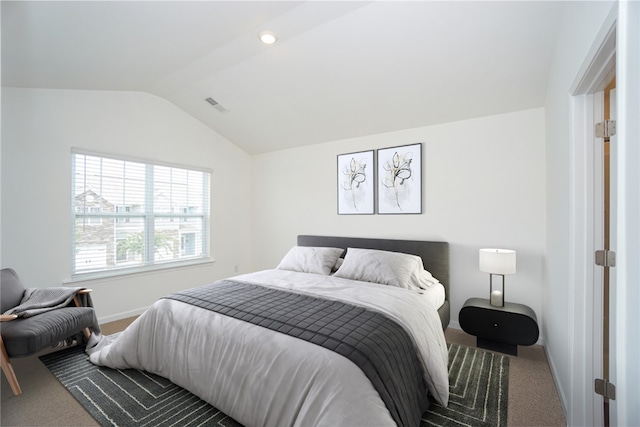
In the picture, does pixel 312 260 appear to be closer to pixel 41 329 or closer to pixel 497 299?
pixel 497 299

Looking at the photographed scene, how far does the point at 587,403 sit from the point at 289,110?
369cm

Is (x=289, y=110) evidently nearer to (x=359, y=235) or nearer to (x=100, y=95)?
(x=359, y=235)

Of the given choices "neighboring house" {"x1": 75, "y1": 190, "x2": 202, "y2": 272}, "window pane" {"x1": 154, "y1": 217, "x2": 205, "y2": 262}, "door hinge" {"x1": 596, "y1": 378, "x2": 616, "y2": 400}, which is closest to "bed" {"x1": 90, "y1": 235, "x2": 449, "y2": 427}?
"door hinge" {"x1": 596, "y1": 378, "x2": 616, "y2": 400}

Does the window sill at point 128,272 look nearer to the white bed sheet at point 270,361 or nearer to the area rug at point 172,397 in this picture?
the area rug at point 172,397

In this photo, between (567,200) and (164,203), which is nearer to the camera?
(567,200)

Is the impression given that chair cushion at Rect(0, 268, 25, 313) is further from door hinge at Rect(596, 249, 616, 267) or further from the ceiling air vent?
door hinge at Rect(596, 249, 616, 267)

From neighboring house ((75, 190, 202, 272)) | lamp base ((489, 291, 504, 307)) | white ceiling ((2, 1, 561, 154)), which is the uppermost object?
white ceiling ((2, 1, 561, 154))

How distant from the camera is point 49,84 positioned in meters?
2.98

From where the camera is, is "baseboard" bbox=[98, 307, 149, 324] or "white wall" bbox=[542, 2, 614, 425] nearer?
"white wall" bbox=[542, 2, 614, 425]

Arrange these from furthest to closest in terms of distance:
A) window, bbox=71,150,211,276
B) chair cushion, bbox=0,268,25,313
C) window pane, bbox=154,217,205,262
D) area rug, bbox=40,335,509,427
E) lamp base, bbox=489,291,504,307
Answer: window pane, bbox=154,217,205,262 < window, bbox=71,150,211,276 < lamp base, bbox=489,291,504,307 < chair cushion, bbox=0,268,25,313 < area rug, bbox=40,335,509,427

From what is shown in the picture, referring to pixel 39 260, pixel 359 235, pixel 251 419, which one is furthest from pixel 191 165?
pixel 251 419

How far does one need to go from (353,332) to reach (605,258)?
1.41 metres

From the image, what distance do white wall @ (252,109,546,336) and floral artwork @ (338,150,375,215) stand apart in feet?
0.32

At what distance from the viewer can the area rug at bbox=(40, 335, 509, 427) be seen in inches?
71.5
